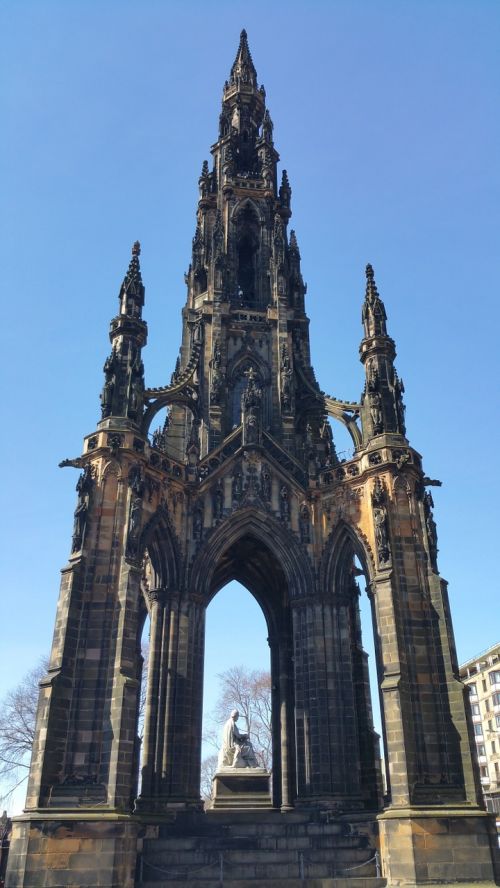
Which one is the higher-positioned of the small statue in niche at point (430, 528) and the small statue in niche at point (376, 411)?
the small statue in niche at point (376, 411)

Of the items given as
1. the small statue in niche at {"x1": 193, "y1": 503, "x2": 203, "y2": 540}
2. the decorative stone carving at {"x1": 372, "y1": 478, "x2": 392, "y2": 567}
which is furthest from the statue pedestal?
the decorative stone carving at {"x1": 372, "y1": 478, "x2": 392, "y2": 567}

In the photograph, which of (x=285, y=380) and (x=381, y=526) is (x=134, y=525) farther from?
(x=285, y=380)

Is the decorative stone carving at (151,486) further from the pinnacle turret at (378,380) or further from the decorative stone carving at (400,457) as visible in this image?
the decorative stone carving at (400,457)

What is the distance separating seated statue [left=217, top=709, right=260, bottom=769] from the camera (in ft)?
78.8

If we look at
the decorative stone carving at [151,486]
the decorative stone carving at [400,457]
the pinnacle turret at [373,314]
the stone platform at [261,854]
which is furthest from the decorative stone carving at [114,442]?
the stone platform at [261,854]

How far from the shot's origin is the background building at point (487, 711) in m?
61.1

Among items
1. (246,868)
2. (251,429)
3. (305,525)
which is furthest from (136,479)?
(246,868)

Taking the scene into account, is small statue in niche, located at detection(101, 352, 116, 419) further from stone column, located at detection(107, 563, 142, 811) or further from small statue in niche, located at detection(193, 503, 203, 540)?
stone column, located at detection(107, 563, 142, 811)

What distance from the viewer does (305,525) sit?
25078mm

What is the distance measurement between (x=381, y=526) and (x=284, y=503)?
4.70m

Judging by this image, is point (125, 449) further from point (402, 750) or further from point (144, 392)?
point (402, 750)

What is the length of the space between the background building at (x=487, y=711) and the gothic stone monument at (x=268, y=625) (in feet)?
134

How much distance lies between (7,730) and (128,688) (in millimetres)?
27771

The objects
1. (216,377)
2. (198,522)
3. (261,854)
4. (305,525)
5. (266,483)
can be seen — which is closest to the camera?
(261,854)
